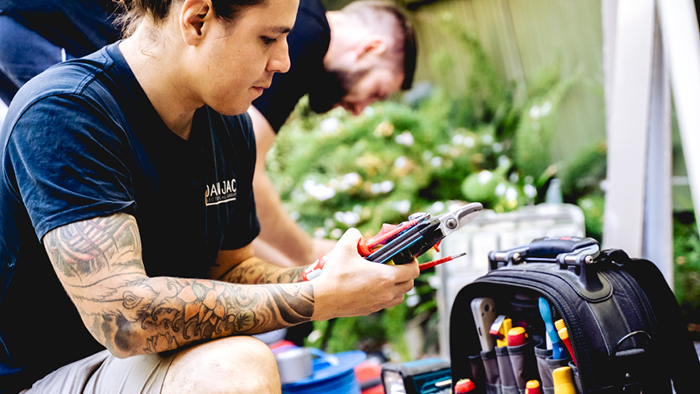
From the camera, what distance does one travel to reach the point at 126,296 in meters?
0.99

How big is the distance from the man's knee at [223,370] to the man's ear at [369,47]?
5.53ft

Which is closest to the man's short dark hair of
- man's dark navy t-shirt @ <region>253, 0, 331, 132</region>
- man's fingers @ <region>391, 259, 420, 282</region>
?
man's fingers @ <region>391, 259, 420, 282</region>

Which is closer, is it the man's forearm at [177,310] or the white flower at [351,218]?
the man's forearm at [177,310]

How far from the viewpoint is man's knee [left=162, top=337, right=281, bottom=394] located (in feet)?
3.26

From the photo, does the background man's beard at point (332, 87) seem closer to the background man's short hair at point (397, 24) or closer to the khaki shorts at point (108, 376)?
the background man's short hair at point (397, 24)

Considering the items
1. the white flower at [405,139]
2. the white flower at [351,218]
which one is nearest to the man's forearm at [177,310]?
the white flower at [351,218]

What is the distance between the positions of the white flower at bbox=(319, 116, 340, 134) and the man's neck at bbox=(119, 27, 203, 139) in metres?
2.31

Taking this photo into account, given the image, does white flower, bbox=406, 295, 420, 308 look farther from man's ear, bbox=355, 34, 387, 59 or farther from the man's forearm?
the man's forearm

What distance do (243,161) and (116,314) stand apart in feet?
2.02

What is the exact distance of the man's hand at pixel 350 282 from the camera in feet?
3.67

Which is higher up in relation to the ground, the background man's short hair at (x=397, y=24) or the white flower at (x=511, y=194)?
the background man's short hair at (x=397, y=24)

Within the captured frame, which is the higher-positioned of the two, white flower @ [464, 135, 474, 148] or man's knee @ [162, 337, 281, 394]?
white flower @ [464, 135, 474, 148]

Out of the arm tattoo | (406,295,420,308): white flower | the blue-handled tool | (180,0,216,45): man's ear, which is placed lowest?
(406,295,420,308): white flower

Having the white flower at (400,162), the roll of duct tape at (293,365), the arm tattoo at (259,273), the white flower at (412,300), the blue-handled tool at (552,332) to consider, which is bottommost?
the white flower at (412,300)
